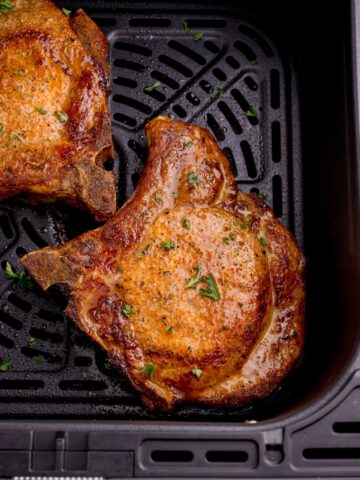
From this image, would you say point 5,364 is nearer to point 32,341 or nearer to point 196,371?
point 32,341

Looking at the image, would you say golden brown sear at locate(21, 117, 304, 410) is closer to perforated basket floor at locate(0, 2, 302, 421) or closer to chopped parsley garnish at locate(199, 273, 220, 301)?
chopped parsley garnish at locate(199, 273, 220, 301)

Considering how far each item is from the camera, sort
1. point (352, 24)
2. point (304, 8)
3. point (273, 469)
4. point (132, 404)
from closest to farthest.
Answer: point (273, 469), point (352, 24), point (132, 404), point (304, 8)

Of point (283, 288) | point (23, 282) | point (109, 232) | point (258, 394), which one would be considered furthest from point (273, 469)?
point (23, 282)

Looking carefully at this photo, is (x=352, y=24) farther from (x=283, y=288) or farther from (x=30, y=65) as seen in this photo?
(x=30, y=65)

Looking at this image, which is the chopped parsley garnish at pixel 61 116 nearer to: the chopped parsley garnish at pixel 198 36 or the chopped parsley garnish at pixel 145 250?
the chopped parsley garnish at pixel 145 250

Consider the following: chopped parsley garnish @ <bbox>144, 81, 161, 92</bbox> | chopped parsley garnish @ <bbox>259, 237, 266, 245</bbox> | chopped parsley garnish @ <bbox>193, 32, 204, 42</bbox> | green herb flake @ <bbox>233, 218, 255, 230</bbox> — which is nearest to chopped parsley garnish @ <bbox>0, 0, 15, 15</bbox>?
chopped parsley garnish @ <bbox>144, 81, 161, 92</bbox>

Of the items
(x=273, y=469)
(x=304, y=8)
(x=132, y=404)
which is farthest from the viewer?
(x=304, y=8)

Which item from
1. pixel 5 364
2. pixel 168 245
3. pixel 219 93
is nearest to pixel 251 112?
pixel 219 93
